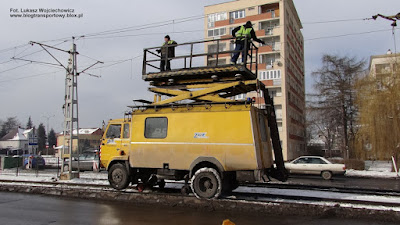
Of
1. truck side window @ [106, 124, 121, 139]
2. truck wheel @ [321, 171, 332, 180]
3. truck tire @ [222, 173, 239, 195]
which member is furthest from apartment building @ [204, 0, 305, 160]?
truck tire @ [222, 173, 239, 195]

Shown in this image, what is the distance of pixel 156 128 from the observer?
33.6 ft

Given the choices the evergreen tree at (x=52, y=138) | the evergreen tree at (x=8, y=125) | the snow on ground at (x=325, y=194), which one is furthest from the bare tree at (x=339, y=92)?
the evergreen tree at (x=8, y=125)

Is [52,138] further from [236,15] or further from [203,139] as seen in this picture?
[203,139]

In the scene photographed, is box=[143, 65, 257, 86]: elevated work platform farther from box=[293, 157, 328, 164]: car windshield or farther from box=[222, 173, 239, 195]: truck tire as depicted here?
box=[293, 157, 328, 164]: car windshield

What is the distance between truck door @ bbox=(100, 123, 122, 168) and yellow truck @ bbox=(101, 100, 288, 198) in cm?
5

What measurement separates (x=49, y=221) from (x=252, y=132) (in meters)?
5.62

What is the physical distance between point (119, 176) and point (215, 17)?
46299 mm

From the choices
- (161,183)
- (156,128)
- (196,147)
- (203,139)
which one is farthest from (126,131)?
(203,139)

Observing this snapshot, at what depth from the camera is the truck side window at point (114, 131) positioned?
36.9ft

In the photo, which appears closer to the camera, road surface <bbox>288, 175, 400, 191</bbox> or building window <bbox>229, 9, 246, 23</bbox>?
road surface <bbox>288, 175, 400, 191</bbox>

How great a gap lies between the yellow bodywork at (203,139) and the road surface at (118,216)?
155cm

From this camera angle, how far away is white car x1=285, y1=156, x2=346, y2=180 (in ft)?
64.9

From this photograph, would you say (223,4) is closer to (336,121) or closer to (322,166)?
(336,121)

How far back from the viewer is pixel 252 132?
900cm
